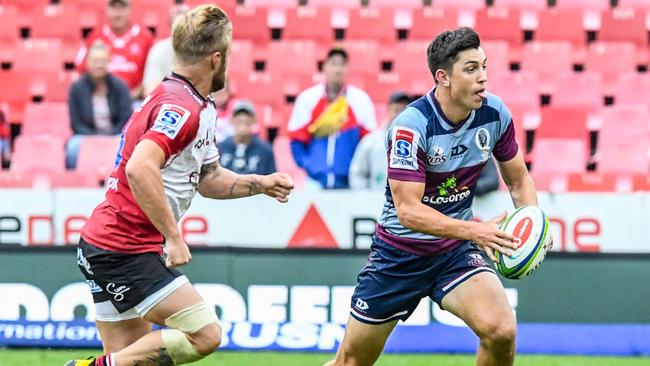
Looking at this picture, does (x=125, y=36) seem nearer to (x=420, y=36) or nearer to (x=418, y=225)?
(x=420, y=36)

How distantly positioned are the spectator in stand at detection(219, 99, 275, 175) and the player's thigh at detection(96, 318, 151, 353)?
14.4ft

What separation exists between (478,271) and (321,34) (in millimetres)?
7430

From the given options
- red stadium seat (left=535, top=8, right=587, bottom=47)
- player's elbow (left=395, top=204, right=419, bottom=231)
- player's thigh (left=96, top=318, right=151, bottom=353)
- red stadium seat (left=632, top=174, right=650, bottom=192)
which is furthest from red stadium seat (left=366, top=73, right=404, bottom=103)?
player's thigh (left=96, top=318, right=151, bottom=353)

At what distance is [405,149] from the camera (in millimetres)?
6102

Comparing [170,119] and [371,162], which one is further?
[371,162]

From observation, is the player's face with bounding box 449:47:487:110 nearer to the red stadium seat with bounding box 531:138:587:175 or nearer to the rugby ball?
the rugby ball

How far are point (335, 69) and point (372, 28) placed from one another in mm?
2751

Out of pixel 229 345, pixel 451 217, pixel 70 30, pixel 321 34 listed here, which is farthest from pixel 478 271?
pixel 70 30

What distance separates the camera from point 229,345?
8.93 meters

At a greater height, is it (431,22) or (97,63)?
(431,22)

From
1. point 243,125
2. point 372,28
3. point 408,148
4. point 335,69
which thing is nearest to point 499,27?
point 372,28

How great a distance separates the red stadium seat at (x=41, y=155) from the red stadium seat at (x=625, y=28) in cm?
584

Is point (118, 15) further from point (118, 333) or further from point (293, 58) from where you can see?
point (118, 333)

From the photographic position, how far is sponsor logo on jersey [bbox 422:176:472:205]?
6.28m
